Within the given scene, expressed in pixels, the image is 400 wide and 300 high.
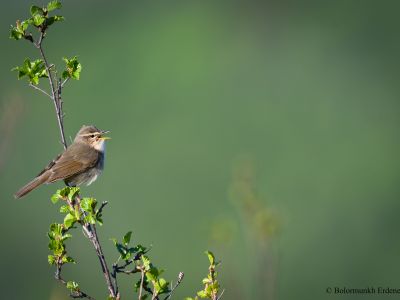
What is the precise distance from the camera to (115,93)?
1978 centimetres

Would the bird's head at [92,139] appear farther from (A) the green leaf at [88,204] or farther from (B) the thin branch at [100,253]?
(A) the green leaf at [88,204]

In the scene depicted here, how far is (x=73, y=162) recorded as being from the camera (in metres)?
7.61

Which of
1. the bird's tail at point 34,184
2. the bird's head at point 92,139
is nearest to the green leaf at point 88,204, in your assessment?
the bird's tail at point 34,184

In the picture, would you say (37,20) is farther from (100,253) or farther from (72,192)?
(100,253)

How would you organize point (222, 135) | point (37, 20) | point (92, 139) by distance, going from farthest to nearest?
point (222, 135) < point (92, 139) < point (37, 20)

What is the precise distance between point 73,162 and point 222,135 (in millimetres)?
11404

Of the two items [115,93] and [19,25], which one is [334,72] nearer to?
[115,93]

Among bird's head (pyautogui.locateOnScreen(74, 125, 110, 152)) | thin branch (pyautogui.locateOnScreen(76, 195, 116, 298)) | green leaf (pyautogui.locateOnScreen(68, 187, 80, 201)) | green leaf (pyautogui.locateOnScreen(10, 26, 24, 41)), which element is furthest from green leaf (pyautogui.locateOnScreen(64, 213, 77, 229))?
bird's head (pyautogui.locateOnScreen(74, 125, 110, 152))

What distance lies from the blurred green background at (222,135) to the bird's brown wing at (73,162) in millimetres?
3766

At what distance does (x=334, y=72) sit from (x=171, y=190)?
7.70 metres

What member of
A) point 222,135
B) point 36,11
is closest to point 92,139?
point 36,11

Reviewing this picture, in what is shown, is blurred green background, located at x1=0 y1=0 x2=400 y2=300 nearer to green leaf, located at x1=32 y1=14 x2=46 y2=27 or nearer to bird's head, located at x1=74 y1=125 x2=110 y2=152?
bird's head, located at x1=74 y1=125 x2=110 y2=152

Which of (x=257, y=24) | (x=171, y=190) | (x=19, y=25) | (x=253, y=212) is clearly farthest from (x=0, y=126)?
(x=257, y=24)

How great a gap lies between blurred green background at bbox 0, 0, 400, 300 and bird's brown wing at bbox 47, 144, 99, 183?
12.4 feet
